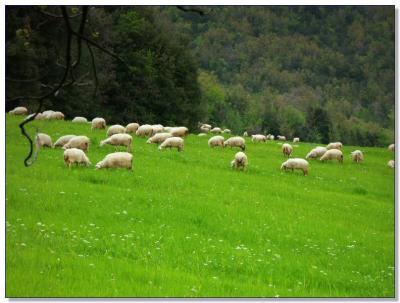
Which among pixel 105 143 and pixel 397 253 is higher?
pixel 105 143

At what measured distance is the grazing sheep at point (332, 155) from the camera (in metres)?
18.3

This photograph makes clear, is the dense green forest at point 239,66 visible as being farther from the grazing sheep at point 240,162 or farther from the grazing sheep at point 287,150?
the grazing sheep at point 287,150

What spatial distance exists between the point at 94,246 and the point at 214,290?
1.73 metres

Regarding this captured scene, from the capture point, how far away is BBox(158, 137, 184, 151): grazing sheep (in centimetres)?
1662

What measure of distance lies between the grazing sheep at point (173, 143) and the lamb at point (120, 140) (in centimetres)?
161

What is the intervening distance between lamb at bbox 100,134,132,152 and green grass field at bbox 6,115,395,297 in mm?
1522

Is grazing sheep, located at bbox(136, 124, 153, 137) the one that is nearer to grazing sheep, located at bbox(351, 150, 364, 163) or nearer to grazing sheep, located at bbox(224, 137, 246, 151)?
grazing sheep, located at bbox(224, 137, 246, 151)

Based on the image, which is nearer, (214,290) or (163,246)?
(214,290)

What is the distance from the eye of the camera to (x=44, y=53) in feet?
23.9

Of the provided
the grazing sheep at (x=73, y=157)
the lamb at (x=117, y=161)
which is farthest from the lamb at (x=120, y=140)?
the grazing sheep at (x=73, y=157)

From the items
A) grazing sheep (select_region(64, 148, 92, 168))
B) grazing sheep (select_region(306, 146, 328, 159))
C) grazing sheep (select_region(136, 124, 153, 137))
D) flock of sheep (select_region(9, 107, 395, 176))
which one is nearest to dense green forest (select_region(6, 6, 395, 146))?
flock of sheep (select_region(9, 107, 395, 176))

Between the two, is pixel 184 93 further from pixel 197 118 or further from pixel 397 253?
pixel 397 253

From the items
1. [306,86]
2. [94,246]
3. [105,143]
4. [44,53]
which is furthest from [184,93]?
[105,143]

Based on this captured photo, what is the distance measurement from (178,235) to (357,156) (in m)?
12.9
